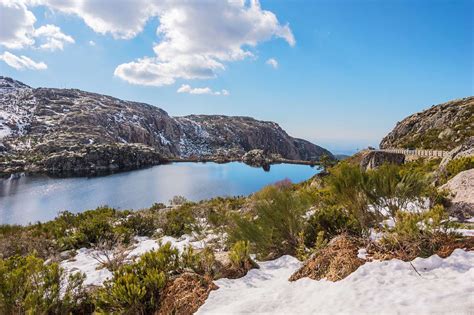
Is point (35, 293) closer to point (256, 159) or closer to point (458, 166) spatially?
point (458, 166)

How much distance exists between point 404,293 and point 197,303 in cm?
275

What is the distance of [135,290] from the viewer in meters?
4.00

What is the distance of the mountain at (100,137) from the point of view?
6544 cm

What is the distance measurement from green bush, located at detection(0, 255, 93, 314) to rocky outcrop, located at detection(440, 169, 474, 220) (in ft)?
27.8

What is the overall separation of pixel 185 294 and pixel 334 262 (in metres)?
2.42

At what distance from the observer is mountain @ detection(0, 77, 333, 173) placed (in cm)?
6544

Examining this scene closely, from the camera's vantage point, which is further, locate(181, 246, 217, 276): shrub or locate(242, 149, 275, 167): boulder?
locate(242, 149, 275, 167): boulder

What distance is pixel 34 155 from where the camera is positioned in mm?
66812

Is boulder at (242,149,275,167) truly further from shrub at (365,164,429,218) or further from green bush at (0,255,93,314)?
green bush at (0,255,93,314)

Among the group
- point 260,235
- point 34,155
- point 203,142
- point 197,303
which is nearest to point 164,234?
point 260,235

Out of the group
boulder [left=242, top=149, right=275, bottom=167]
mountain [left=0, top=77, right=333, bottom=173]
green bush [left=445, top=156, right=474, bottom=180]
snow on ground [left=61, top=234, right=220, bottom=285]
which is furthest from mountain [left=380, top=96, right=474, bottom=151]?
boulder [left=242, top=149, right=275, bottom=167]

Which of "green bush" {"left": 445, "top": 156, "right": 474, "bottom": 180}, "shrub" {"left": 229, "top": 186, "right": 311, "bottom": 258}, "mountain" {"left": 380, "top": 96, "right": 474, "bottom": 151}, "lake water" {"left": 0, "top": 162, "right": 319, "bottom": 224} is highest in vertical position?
"mountain" {"left": 380, "top": 96, "right": 474, "bottom": 151}

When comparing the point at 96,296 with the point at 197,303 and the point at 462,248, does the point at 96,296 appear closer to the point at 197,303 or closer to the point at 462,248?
the point at 197,303

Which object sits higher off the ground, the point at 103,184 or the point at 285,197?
the point at 285,197
